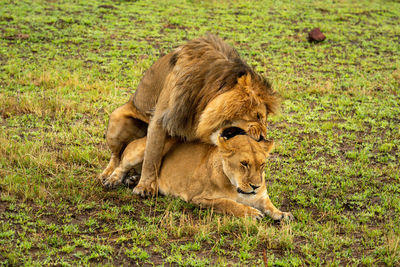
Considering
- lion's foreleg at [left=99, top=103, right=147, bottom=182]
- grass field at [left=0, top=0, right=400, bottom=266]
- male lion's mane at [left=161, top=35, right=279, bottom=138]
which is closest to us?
grass field at [left=0, top=0, right=400, bottom=266]

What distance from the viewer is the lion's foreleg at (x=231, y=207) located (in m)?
4.68

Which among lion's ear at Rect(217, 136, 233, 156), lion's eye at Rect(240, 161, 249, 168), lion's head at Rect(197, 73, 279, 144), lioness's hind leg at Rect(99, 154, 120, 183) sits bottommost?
lioness's hind leg at Rect(99, 154, 120, 183)

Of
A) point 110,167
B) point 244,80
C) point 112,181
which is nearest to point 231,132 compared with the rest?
point 244,80

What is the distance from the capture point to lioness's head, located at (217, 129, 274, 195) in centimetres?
435

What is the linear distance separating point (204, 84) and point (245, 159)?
0.84 m

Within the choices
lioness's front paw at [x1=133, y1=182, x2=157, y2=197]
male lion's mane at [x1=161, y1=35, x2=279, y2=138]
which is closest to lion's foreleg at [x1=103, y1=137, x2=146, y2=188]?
lioness's front paw at [x1=133, y1=182, x2=157, y2=197]

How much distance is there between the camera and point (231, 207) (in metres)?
4.76

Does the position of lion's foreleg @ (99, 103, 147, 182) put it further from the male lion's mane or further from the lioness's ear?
the lioness's ear

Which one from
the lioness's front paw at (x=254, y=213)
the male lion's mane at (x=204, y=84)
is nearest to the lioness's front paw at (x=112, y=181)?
the male lion's mane at (x=204, y=84)

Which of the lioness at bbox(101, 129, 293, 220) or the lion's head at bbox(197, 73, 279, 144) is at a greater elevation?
the lion's head at bbox(197, 73, 279, 144)

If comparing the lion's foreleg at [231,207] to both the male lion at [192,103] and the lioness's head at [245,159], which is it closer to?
the lioness's head at [245,159]

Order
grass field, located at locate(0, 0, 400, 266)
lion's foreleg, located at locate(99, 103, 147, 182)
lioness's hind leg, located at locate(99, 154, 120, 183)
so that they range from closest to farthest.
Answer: grass field, located at locate(0, 0, 400, 266), lioness's hind leg, located at locate(99, 154, 120, 183), lion's foreleg, located at locate(99, 103, 147, 182)

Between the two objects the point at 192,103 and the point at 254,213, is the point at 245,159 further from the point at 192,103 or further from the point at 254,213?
the point at 192,103

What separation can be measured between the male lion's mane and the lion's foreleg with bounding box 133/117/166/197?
0.16 metres
